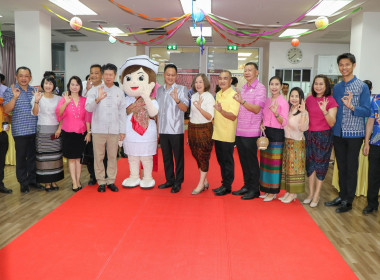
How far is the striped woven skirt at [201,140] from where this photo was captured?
3.79m

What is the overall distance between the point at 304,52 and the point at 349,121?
8627 millimetres

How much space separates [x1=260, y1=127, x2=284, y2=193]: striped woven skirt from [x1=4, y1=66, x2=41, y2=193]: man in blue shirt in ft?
8.96

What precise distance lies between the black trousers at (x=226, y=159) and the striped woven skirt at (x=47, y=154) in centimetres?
191

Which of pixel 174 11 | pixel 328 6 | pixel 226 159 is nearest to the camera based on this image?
pixel 226 159

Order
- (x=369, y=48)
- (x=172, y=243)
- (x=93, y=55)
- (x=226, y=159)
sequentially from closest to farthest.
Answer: (x=172, y=243) → (x=226, y=159) → (x=369, y=48) → (x=93, y=55)

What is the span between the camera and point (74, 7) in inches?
288

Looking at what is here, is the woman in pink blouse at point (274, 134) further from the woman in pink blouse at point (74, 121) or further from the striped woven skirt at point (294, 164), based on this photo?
the woman in pink blouse at point (74, 121)

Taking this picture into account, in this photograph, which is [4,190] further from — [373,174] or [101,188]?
[373,174]

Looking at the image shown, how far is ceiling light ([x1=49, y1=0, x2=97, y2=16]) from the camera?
6.93 meters

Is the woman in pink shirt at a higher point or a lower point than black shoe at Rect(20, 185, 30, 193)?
higher

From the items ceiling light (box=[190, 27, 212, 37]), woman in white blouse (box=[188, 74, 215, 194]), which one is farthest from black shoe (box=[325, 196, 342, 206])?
ceiling light (box=[190, 27, 212, 37])

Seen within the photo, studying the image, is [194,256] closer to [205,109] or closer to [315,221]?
[315,221]

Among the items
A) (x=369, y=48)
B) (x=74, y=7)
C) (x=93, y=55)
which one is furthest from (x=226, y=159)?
(x=93, y=55)

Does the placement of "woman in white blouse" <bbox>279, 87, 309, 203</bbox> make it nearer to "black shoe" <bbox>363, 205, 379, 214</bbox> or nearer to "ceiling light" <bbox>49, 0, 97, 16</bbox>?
"black shoe" <bbox>363, 205, 379, 214</bbox>
